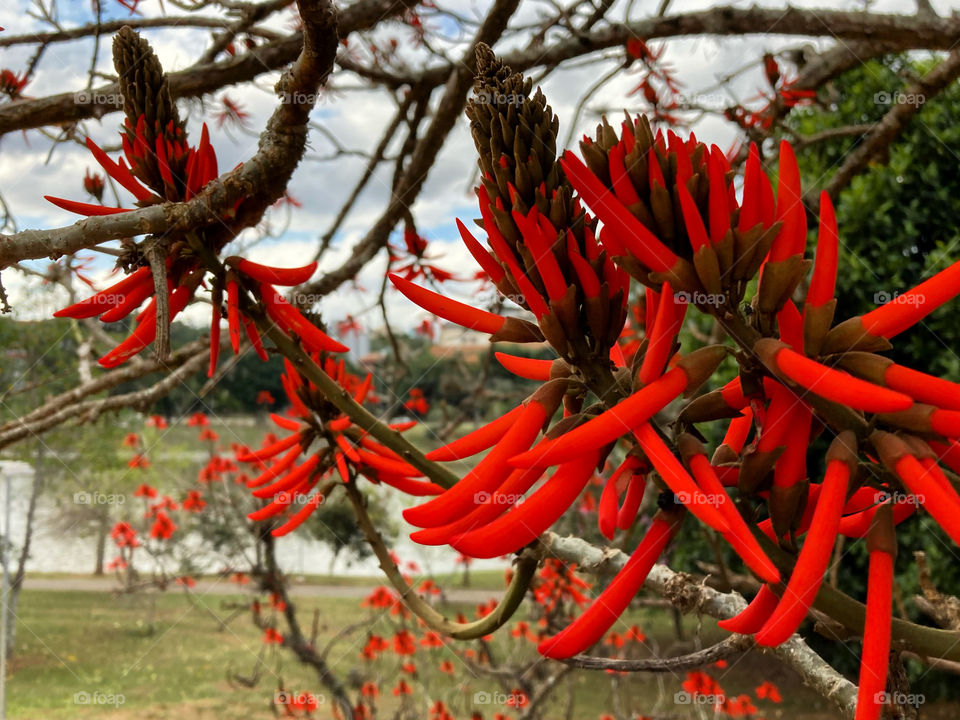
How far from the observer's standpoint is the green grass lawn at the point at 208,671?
3674mm

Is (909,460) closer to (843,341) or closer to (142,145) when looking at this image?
(843,341)

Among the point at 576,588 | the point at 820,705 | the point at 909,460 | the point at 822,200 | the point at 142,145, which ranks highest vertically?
the point at 142,145

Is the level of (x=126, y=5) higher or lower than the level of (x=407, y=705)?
higher

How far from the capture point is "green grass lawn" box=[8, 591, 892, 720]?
3674mm

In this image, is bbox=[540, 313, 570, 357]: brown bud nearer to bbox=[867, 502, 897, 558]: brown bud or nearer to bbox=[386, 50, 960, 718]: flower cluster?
bbox=[386, 50, 960, 718]: flower cluster

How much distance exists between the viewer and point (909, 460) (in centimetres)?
25

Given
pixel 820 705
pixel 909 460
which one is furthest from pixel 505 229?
pixel 820 705

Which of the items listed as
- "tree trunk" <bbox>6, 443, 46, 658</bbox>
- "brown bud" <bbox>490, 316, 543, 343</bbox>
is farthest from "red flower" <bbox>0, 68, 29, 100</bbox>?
"tree trunk" <bbox>6, 443, 46, 658</bbox>

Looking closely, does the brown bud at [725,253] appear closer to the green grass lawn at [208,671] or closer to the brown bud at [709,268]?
the brown bud at [709,268]

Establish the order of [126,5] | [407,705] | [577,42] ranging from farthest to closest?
[407,705]
[577,42]
[126,5]

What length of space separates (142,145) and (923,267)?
284 centimetres

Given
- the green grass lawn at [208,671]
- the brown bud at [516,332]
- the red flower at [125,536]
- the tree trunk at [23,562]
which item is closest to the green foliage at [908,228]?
the green grass lawn at [208,671]

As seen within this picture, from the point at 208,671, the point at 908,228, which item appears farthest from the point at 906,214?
the point at 208,671

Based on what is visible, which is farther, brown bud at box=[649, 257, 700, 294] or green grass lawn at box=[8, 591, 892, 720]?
green grass lawn at box=[8, 591, 892, 720]
